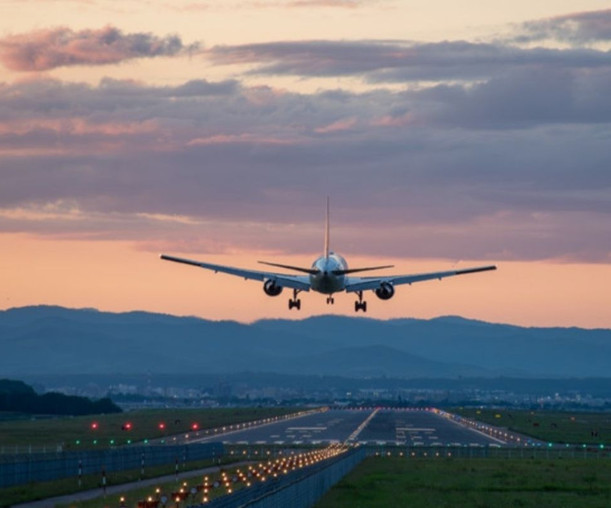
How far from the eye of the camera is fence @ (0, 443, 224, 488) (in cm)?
8606

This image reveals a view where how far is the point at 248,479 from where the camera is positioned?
9050cm

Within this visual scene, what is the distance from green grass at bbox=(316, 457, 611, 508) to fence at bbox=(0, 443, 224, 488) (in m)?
14.0

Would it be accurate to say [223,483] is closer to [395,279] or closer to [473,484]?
[473,484]

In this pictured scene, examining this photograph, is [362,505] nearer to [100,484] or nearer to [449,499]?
[449,499]

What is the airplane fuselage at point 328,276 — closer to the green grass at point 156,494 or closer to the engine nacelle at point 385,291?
the engine nacelle at point 385,291

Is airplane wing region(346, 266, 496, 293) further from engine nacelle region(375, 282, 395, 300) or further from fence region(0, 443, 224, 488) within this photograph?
fence region(0, 443, 224, 488)

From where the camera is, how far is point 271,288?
111938 millimetres

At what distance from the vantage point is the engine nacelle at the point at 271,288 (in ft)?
366

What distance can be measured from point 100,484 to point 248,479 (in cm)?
865

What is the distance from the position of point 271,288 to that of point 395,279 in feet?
36.9

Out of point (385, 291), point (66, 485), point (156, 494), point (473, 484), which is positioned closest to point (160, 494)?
point (156, 494)

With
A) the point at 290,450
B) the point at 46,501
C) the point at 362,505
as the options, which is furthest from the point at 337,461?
the point at 290,450

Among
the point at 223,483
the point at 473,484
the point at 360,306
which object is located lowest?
the point at 223,483

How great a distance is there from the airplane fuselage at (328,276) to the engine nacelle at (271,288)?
8.88 feet
